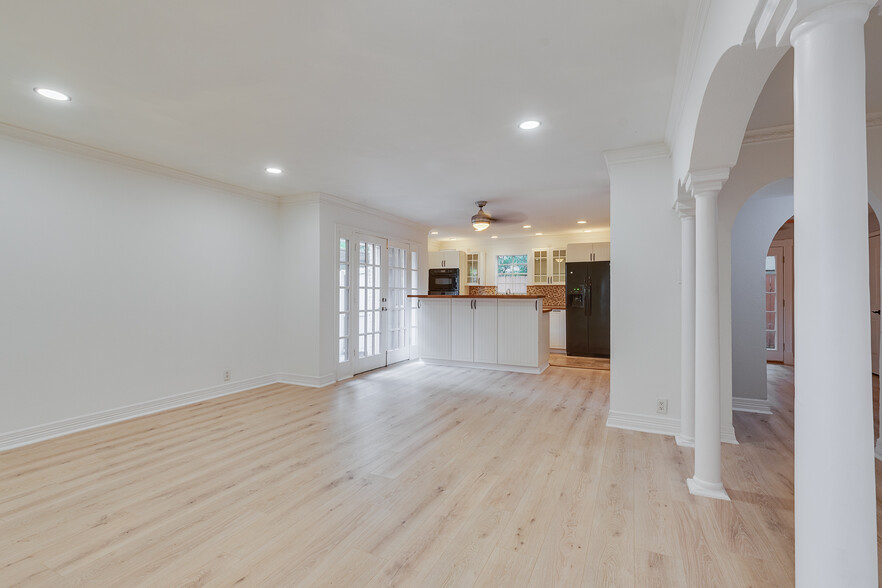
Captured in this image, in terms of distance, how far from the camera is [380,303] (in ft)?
20.3

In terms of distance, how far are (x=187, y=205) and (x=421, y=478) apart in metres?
3.71

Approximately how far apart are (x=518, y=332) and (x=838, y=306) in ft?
16.9

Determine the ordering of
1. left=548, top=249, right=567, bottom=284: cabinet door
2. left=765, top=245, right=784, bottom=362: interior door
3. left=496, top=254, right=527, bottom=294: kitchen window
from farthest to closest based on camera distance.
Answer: left=496, top=254, right=527, bottom=294: kitchen window, left=548, top=249, right=567, bottom=284: cabinet door, left=765, top=245, right=784, bottom=362: interior door

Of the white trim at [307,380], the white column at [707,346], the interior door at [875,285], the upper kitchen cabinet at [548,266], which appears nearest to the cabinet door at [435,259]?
the upper kitchen cabinet at [548,266]

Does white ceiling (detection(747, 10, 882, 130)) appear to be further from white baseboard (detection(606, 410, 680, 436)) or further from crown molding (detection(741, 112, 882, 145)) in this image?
white baseboard (detection(606, 410, 680, 436))

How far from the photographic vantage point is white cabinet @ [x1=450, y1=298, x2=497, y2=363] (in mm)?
6145

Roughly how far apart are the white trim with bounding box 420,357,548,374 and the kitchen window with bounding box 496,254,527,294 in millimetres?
2993

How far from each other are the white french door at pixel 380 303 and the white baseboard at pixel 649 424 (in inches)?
136

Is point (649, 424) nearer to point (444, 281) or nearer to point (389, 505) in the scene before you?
point (389, 505)

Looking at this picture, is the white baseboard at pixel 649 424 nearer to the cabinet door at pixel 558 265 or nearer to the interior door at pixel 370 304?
the interior door at pixel 370 304

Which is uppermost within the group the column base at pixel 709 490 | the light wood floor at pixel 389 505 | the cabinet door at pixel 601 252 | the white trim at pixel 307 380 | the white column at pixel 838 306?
the cabinet door at pixel 601 252

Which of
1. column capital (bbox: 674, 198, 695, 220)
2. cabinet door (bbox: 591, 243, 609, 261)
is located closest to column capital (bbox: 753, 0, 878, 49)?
column capital (bbox: 674, 198, 695, 220)

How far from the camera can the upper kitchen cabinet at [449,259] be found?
9.08 meters

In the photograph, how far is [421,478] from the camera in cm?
257
